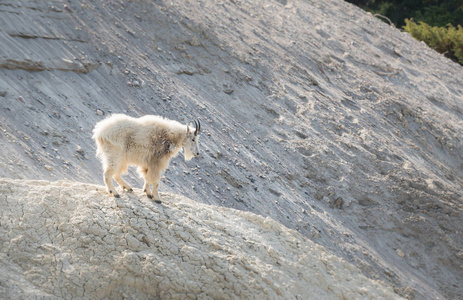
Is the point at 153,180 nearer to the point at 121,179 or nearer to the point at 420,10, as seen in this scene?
the point at 121,179

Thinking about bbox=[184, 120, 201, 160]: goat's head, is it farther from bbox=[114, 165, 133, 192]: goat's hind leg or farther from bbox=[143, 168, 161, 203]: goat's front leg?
bbox=[114, 165, 133, 192]: goat's hind leg

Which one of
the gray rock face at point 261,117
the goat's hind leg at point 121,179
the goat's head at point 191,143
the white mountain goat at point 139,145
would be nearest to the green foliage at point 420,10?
the gray rock face at point 261,117

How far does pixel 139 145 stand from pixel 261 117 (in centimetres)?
626

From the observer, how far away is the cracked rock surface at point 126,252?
6.30 m

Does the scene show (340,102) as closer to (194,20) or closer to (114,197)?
(194,20)

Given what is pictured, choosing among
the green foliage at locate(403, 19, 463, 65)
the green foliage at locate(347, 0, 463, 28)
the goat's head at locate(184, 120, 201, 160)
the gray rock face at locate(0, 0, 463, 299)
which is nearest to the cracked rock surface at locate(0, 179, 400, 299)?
the goat's head at locate(184, 120, 201, 160)

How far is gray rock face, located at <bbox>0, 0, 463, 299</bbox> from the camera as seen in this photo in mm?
10555

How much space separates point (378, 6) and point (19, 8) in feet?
73.8

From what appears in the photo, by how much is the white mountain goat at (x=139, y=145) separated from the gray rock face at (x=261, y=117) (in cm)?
174

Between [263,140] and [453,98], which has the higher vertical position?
[453,98]

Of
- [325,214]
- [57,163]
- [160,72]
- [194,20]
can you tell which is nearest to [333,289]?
[325,214]

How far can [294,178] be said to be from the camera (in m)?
12.0

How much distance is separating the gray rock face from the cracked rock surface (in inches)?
64.1

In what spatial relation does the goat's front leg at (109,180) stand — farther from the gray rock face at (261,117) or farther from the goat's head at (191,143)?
the gray rock face at (261,117)
